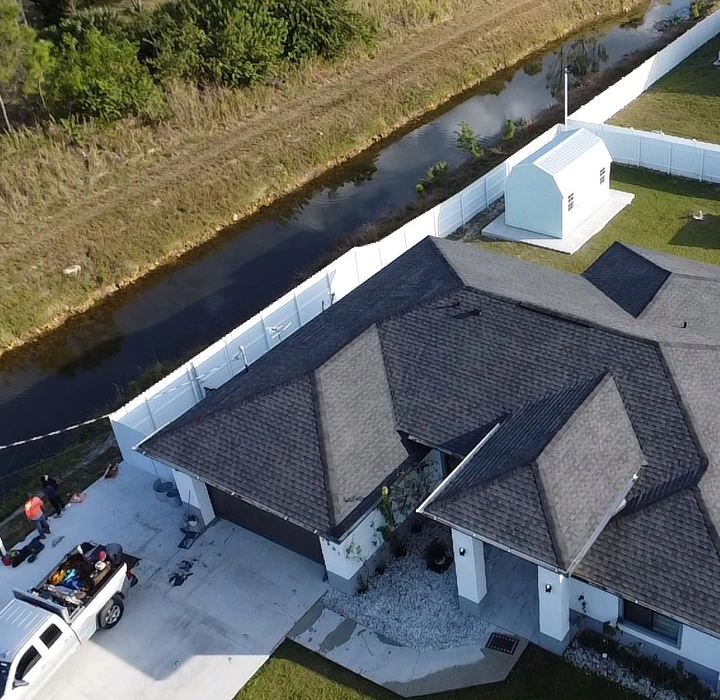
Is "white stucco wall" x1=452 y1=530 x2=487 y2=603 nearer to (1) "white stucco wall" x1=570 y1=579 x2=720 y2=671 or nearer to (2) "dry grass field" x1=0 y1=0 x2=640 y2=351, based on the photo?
(1) "white stucco wall" x1=570 y1=579 x2=720 y2=671

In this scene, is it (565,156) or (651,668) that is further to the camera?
(565,156)

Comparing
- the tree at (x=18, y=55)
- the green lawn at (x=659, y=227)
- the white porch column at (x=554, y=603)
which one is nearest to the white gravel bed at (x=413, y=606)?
the white porch column at (x=554, y=603)

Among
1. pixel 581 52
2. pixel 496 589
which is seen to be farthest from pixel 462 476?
pixel 581 52

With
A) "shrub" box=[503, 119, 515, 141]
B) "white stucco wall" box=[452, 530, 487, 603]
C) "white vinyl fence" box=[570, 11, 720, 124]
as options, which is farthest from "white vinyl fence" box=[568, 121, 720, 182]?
"white stucco wall" box=[452, 530, 487, 603]

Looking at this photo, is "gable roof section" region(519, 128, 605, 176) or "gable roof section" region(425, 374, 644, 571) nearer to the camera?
"gable roof section" region(425, 374, 644, 571)

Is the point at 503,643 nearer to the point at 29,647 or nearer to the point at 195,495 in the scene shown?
the point at 195,495

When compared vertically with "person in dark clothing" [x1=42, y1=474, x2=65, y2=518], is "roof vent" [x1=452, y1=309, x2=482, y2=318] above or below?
above

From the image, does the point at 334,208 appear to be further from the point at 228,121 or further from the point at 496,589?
the point at 496,589

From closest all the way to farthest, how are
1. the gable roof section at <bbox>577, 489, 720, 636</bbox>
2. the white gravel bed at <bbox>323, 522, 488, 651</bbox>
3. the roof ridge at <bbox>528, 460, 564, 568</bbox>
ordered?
the gable roof section at <bbox>577, 489, 720, 636</bbox>
the roof ridge at <bbox>528, 460, 564, 568</bbox>
the white gravel bed at <bbox>323, 522, 488, 651</bbox>

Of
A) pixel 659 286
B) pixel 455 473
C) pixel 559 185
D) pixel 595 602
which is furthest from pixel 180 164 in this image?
pixel 595 602
